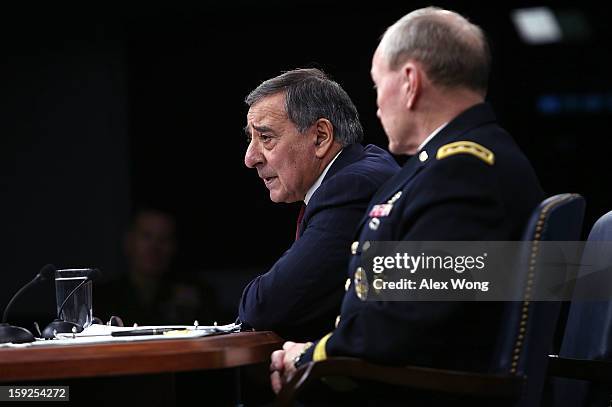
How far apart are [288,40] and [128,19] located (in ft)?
3.35

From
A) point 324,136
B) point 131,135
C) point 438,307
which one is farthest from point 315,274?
point 131,135

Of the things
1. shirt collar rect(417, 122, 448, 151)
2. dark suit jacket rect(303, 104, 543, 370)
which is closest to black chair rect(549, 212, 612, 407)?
dark suit jacket rect(303, 104, 543, 370)

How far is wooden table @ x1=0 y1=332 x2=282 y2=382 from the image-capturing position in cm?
185

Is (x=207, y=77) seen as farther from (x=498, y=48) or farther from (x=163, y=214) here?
(x=498, y=48)

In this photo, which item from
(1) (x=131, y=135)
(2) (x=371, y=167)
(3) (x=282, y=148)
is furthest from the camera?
(1) (x=131, y=135)

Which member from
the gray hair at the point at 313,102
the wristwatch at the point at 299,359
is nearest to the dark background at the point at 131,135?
the gray hair at the point at 313,102

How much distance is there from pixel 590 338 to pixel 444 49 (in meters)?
0.91

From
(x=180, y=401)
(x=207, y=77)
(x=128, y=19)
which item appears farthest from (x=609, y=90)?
(x=180, y=401)

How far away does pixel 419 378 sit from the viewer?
1739 mm

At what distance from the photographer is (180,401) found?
84.8 inches

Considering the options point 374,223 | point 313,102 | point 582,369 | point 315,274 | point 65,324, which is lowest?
point 582,369

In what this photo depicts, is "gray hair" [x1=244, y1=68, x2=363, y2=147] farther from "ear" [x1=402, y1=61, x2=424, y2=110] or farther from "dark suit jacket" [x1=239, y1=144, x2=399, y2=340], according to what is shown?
"ear" [x1=402, y1=61, x2=424, y2=110]

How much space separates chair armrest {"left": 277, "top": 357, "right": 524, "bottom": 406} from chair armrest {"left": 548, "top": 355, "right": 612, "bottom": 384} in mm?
555

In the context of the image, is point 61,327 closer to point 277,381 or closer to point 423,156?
point 277,381
